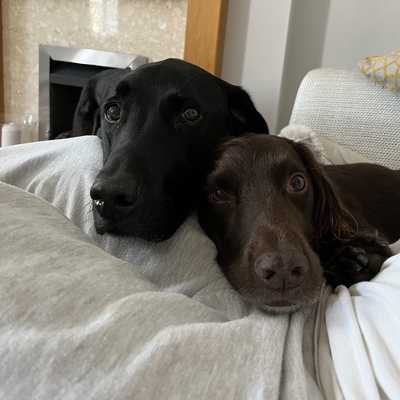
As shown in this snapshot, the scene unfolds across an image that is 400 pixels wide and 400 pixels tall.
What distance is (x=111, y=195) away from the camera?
2.86 feet

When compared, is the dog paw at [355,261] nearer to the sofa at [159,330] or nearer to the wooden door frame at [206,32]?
the sofa at [159,330]

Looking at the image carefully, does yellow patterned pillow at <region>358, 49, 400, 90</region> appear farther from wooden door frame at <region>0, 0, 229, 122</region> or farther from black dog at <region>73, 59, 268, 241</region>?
wooden door frame at <region>0, 0, 229, 122</region>

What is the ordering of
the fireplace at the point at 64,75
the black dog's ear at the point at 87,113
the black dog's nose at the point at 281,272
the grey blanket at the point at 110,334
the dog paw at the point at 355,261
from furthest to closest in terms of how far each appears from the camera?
the fireplace at the point at 64,75 < the black dog's ear at the point at 87,113 < the dog paw at the point at 355,261 < the black dog's nose at the point at 281,272 < the grey blanket at the point at 110,334

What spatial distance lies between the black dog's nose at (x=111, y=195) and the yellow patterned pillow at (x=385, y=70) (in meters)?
1.24

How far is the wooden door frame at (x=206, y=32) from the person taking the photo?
2555 mm

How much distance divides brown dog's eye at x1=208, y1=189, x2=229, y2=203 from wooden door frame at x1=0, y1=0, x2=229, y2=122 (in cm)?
170

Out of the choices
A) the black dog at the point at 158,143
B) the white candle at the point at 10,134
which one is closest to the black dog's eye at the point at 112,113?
the black dog at the point at 158,143

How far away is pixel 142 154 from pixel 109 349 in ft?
1.68

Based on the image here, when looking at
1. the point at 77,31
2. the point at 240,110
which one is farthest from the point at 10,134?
the point at 240,110

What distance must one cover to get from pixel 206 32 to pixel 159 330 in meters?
2.24

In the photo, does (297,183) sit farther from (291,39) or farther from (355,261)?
(291,39)

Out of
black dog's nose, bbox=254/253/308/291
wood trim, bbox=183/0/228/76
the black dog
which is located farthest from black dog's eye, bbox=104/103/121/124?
wood trim, bbox=183/0/228/76

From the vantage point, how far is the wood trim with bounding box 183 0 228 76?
255 cm

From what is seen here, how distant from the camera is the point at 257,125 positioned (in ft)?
4.80
